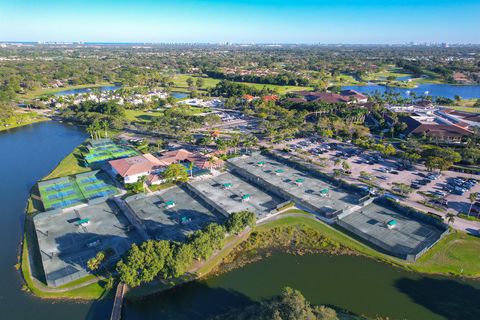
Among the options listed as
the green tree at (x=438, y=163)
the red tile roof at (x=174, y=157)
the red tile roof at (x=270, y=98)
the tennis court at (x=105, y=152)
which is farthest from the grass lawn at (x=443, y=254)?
the red tile roof at (x=270, y=98)

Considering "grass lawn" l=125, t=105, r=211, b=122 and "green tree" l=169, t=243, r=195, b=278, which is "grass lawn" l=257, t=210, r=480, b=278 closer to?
"green tree" l=169, t=243, r=195, b=278

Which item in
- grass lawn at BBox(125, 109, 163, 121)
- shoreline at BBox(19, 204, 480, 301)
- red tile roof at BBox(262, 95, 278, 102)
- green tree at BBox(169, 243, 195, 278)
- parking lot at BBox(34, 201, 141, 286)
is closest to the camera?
green tree at BBox(169, 243, 195, 278)

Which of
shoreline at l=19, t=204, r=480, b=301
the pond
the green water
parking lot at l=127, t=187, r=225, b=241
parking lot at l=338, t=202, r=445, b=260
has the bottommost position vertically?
the green water

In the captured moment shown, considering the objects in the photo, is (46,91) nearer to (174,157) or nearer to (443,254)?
(174,157)

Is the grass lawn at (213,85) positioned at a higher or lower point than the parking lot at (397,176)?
higher

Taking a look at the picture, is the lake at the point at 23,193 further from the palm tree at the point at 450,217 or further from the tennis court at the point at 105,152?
the palm tree at the point at 450,217

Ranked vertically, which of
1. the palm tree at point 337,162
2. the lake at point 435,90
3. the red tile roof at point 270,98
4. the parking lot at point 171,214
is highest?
the lake at point 435,90

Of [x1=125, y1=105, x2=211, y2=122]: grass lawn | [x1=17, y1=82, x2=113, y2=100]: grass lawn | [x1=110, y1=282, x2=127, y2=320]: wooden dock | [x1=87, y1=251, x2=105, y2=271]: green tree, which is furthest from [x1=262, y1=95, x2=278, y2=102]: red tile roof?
[x1=17, y1=82, x2=113, y2=100]: grass lawn
